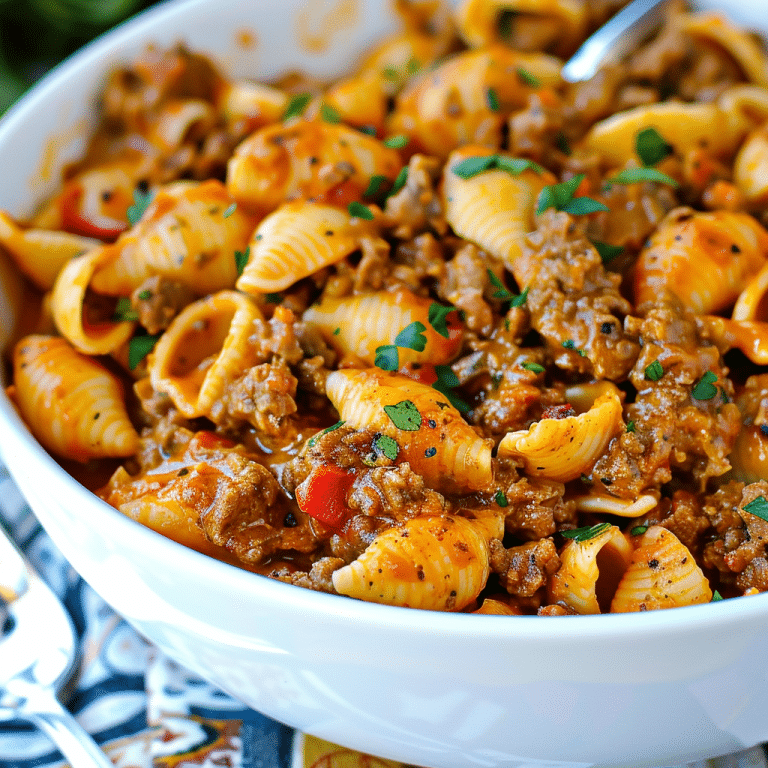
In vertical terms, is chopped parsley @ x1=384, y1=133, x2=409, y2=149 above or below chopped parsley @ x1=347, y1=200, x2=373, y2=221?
below

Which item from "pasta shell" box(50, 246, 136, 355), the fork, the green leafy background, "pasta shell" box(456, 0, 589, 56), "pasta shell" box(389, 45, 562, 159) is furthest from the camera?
the green leafy background

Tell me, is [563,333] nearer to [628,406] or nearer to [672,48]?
[628,406]

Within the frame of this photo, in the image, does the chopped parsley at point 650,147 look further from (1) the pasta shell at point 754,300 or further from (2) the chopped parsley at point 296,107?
(2) the chopped parsley at point 296,107

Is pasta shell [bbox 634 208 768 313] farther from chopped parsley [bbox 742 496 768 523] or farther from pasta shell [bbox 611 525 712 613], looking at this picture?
pasta shell [bbox 611 525 712 613]

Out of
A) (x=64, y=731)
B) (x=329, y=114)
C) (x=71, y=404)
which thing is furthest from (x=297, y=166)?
(x=64, y=731)

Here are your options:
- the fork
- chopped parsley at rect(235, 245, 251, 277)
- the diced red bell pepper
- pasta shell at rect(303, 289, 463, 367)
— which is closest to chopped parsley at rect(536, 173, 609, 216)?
pasta shell at rect(303, 289, 463, 367)

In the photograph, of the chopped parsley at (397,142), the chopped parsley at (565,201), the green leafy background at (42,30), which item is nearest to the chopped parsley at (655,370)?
the chopped parsley at (565,201)

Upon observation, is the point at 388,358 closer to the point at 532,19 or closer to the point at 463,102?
the point at 463,102
